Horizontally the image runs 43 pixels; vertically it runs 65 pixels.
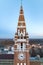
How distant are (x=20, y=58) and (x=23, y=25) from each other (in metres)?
2.25

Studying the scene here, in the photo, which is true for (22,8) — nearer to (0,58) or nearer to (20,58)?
(20,58)

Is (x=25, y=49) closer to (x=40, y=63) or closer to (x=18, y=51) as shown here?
(x=18, y=51)

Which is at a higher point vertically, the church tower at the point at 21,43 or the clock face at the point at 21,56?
the church tower at the point at 21,43

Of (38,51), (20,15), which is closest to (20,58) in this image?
(20,15)

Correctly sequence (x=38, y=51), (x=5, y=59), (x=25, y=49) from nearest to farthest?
1. (x=25, y=49)
2. (x=5, y=59)
3. (x=38, y=51)

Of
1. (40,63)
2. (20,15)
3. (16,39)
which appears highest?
(20,15)

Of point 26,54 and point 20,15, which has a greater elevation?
point 20,15

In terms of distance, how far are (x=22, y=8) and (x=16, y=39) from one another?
219 cm

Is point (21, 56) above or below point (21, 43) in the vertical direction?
below

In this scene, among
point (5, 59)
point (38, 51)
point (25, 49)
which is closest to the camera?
point (25, 49)

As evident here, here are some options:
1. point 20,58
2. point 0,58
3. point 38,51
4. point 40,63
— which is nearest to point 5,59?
point 0,58

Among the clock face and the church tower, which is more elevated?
the church tower

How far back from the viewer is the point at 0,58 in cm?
2314

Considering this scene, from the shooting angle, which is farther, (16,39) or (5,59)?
(5,59)
